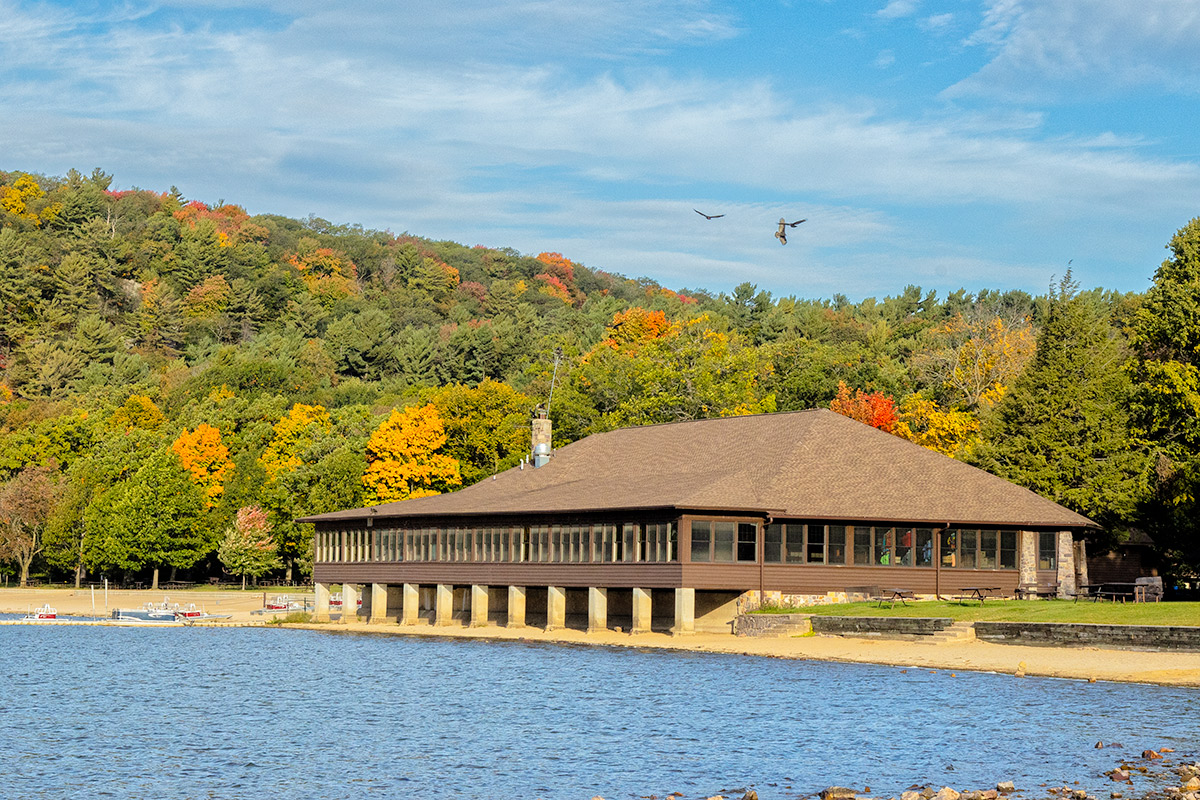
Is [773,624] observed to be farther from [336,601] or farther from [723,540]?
[336,601]

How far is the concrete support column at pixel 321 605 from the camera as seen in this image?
81.6 metres

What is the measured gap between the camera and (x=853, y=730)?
3369 centimetres

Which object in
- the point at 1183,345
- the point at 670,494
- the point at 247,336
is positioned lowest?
the point at 670,494

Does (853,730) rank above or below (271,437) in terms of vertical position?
below

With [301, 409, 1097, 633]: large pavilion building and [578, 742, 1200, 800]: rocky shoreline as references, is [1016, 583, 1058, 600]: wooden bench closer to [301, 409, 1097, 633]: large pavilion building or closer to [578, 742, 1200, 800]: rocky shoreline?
[301, 409, 1097, 633]: large pavilion building

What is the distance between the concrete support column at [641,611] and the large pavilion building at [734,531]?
0.07 m

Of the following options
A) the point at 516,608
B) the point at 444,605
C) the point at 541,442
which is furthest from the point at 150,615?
the point at 516,608

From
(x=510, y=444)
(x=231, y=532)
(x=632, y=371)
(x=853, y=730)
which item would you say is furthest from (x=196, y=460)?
(x=853, y=730)

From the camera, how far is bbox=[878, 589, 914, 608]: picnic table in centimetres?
5791

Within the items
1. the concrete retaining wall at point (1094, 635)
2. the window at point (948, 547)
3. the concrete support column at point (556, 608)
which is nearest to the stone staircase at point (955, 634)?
the concrete retaining wall at point (1094, 635)

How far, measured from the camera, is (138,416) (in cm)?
13400

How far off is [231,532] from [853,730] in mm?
81298

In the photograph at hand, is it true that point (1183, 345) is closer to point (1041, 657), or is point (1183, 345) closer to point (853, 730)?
point (1041, 657)

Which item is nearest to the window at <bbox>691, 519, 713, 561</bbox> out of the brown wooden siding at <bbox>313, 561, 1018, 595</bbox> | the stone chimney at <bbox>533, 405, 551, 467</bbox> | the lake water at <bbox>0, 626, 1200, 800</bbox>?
the brown wooden siding at <bbox>313, 561, 1018, 595</bbox>
